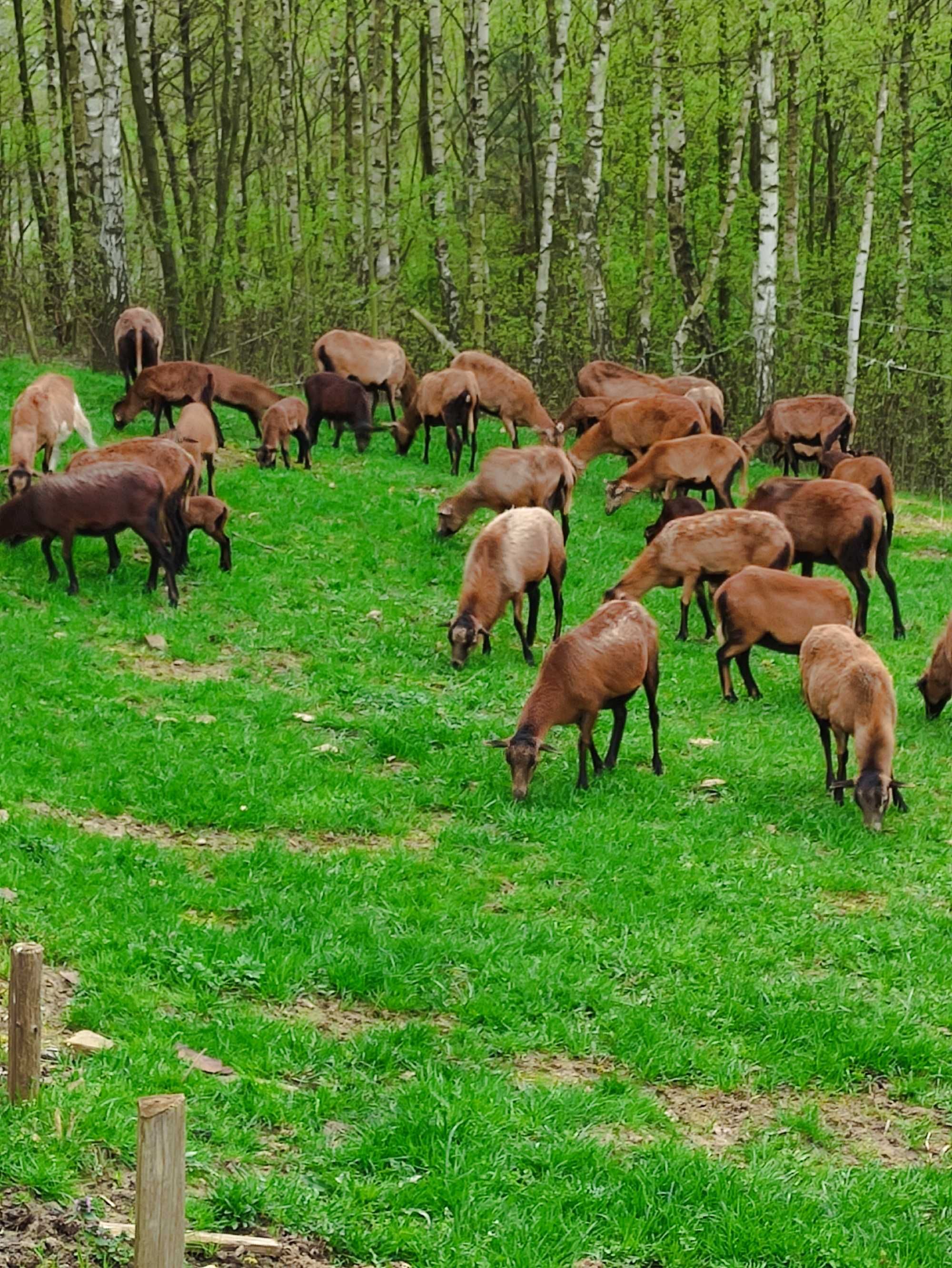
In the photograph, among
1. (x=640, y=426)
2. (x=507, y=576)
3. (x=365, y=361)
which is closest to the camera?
(x=507, y=576)

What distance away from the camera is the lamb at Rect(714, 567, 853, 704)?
11.6 metres

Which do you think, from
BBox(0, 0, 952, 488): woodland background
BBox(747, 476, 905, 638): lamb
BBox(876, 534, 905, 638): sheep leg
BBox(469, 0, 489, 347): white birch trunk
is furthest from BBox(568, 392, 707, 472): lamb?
BBox(469, 0, 489, 347): white birch trunk

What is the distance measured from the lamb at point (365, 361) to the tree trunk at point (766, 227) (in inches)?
211

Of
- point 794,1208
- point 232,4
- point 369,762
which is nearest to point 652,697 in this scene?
point 369,762

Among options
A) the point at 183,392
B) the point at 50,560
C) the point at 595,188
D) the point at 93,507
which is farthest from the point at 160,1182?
the point at 595,188

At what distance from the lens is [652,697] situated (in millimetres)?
10391

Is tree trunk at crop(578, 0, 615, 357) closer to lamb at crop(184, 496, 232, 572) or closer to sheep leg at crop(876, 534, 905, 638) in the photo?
sheep leg at crop(876, 534, 905, 638)

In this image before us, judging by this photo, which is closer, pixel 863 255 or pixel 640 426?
pixel 640 426

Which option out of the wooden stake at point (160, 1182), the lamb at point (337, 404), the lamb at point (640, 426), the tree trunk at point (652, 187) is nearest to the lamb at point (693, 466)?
the lamb at point (640, 426)

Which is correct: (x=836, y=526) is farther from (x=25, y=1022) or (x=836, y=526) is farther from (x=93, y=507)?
(x=25, y=1022)

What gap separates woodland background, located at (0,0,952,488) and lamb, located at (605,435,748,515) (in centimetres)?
629

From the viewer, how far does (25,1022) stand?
16.9ft

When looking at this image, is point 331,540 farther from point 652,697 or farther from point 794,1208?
point 794,1208

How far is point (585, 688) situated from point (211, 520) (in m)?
5.33
